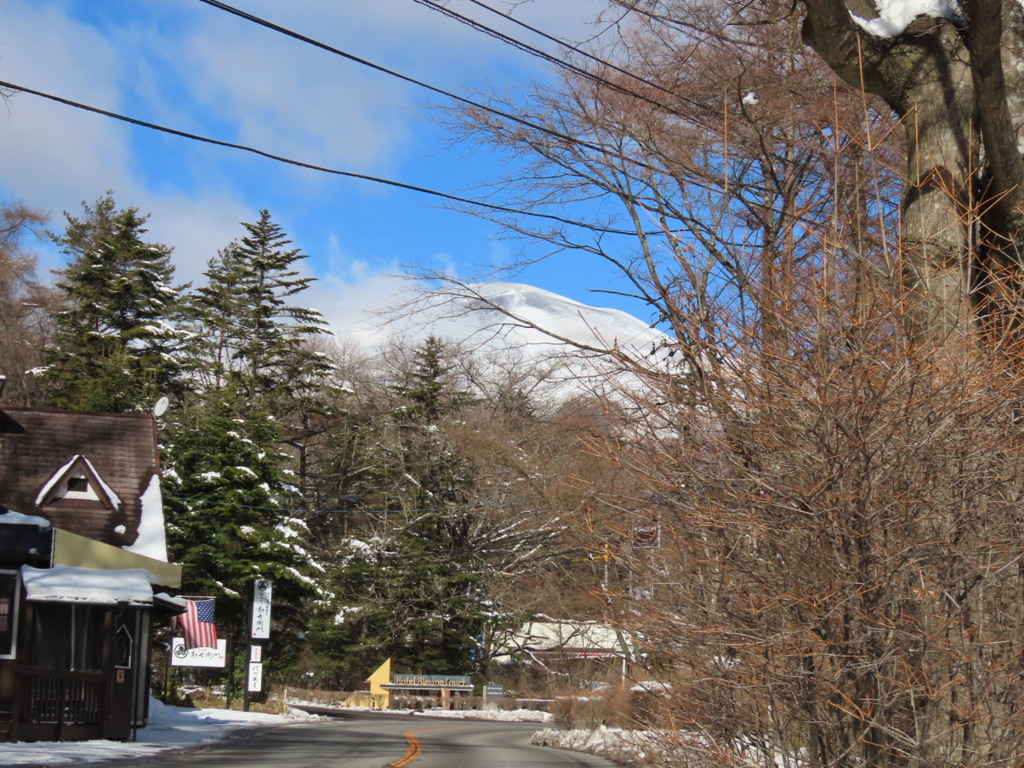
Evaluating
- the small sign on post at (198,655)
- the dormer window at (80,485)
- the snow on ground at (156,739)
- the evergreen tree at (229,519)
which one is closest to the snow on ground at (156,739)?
the snow on ground at (156,739)

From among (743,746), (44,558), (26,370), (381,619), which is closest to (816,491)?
(743,746)

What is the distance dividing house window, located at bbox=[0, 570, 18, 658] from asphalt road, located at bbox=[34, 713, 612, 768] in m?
3.18

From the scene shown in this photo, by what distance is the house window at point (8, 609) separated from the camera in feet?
58.2

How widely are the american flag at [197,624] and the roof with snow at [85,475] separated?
6045 millimetres

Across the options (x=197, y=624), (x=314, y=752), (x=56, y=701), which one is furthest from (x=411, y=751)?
(x=197, y=624)

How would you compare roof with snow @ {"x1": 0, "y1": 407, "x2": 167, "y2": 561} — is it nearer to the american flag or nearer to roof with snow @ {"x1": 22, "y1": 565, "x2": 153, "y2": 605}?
roof with snow @ {"x1": 22, "y1": 565, "x2": 153, "y2": 605}

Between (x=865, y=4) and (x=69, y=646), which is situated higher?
(x=865, y=4)

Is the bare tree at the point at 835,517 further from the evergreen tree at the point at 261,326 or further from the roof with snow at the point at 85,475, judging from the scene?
the evergreen tree at the point at 261,326

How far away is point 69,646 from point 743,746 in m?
16.5

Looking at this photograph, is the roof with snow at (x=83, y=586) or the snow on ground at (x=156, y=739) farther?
the roof with snow at (x=83, y=586)

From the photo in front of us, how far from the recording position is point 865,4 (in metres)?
7.39

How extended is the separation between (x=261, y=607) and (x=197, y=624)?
231 inches

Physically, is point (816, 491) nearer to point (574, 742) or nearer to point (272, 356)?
point (574, 742)

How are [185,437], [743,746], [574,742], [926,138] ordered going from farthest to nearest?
1. [185,437]
2. [574,742]
3. [926,138]
4. [743,746]
